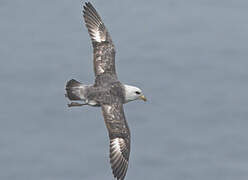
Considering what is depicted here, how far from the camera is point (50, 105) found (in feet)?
127

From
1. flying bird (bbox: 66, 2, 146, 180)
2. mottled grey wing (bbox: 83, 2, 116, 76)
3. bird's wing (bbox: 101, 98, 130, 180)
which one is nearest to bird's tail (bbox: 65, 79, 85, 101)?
flying bird (bbox: 66, 2, 146, 180)

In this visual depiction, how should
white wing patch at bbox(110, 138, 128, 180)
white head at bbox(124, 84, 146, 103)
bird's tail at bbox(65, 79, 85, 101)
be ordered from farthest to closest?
white head at bbox(124, 84, 146, 103)
bird's tail at bbox(65, 79, 85, 101)
white wing patch at bbox(110, 138, 128, 180)

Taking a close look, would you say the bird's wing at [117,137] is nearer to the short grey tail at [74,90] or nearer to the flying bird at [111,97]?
the flying bird at [111,97]

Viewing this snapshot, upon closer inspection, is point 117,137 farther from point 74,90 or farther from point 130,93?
point 74,90

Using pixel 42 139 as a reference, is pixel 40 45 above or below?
above

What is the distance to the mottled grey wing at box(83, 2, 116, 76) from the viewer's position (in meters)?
28.2

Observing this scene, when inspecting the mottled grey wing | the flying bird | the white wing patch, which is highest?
the mottled grey wing

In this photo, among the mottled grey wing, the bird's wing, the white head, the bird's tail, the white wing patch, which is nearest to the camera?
the white wing patch

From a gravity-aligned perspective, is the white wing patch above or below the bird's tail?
below

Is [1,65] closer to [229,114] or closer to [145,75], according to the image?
[145,75]

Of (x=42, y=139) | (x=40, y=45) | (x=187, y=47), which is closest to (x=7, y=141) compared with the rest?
(x=42, y=139)

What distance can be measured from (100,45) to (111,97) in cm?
243

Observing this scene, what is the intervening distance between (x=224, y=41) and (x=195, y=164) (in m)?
6.72

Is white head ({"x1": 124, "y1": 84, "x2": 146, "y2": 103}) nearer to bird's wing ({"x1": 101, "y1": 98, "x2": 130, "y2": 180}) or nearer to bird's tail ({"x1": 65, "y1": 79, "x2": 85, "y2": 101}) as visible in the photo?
bird's wing ({"x1": 101, "y1": 98, "x2": 130, "y2": 180})
